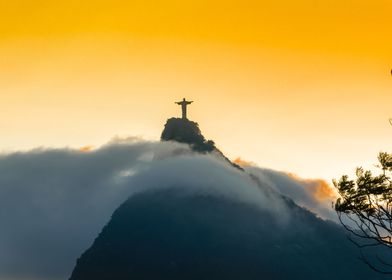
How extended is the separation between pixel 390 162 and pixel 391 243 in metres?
6.17

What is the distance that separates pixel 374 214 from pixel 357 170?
3005 mm

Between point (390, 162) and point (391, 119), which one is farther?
point (390, 162)

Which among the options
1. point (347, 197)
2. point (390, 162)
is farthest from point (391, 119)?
point (347, 197)

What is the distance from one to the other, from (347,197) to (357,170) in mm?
1698

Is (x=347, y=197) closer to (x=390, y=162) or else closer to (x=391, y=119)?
(x=390, y=162)

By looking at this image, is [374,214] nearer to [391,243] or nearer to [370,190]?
[370,190]

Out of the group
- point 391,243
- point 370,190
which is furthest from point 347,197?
point 391,243

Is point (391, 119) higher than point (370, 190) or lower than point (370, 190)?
higher

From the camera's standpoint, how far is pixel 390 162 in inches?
1430

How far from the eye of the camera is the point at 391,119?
3262cm

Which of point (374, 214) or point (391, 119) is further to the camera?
point (374, 214)

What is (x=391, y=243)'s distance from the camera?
3161 centimetres

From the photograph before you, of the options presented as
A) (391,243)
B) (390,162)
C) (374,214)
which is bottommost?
(391,243)

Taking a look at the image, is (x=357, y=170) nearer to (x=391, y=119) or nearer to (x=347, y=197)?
(x=347, y=197)
